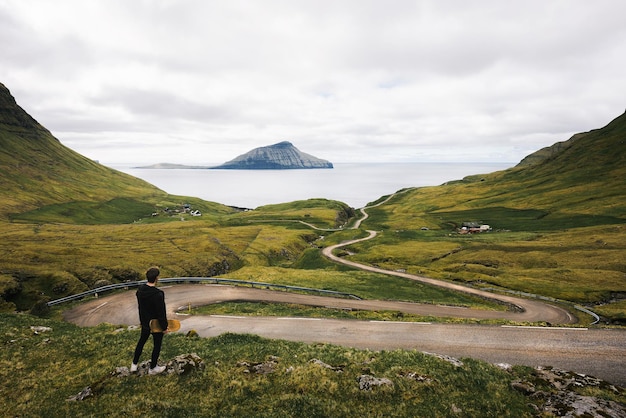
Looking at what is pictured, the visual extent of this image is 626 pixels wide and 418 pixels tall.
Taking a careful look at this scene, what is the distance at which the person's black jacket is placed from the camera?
13.6 m

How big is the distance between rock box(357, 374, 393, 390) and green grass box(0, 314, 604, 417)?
33 centimetres

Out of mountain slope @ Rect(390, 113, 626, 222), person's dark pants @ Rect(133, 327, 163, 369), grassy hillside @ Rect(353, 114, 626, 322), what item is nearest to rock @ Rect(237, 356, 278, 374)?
person's dark pants @ Rect(133, 327, 163, 369)

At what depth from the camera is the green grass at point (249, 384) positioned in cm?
1240

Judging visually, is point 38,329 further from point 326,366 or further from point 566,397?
point 566,397

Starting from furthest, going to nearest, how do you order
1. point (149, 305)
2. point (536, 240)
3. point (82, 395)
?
1. point (536, 240)
2. point (149, 305)
3. point (82, 395)

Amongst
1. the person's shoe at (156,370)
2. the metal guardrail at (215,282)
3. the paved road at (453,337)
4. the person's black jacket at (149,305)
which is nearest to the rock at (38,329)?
the paved road at (453,337)

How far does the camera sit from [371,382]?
14.4m

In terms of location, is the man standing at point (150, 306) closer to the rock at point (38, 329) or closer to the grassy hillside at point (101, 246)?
the rock at point (38, 329)

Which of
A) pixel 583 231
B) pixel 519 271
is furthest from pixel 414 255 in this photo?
pixel 583 231

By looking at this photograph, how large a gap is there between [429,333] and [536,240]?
92996mm

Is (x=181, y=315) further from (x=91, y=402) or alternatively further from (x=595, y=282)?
(x=595, y=282)

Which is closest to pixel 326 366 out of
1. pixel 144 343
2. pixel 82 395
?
pixel 144 343

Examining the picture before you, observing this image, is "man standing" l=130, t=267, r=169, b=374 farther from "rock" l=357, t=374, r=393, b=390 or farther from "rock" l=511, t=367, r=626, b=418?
"rock" l=511, t=367, r=626, b=418

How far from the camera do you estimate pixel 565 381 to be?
1494 cm
